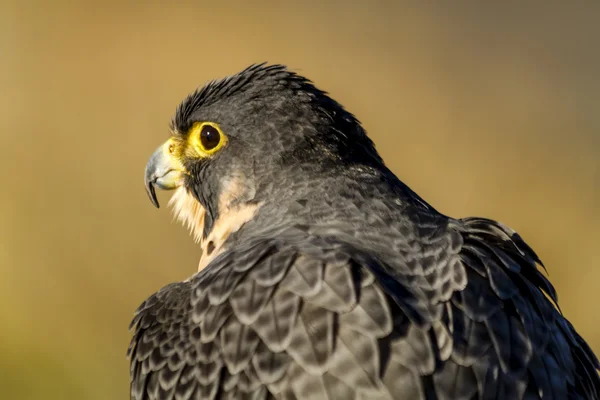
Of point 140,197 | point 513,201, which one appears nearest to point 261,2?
point 140,197

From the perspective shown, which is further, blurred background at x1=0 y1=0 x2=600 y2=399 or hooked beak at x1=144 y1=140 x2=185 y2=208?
blurred background at x1=0 y1=0 x2=600 y2=399

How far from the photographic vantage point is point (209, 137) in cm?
404

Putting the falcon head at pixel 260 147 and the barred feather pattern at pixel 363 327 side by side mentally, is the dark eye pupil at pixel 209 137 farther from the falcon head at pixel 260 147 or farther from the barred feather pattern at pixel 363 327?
the barred feather pattern at pixel 363 327

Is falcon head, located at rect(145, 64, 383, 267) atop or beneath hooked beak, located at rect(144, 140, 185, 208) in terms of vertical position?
atop

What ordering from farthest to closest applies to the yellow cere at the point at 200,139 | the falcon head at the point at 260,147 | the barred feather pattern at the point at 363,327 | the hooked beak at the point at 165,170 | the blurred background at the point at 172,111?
the blurred background at the point at 172,111
the hooked beak at the point at 165,170
the yellow cere at the point at 200,139
the falcon head at the point at 260,147
the barred feather pattern at the point at 363,327

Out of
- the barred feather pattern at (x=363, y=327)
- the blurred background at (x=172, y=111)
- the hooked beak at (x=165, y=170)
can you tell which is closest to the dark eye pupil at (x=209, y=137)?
the hooked beak at (x=165, y=170)

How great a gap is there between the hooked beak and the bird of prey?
0.71ft

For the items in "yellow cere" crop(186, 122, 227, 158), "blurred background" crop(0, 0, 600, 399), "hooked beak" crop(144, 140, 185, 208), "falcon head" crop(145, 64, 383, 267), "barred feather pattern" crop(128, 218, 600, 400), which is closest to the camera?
"barred feather pattern" crop(128, 218, 600, 400)

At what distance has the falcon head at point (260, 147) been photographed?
3.73 meters

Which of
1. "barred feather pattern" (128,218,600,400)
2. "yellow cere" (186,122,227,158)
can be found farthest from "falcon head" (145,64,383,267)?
"barred feather pattern" (128,218,600,400)

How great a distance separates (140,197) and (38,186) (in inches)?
38.5

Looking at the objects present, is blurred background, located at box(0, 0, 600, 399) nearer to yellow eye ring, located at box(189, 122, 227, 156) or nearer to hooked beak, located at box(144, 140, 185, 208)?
hooked beak, located at box(144, 140, 185, 208)

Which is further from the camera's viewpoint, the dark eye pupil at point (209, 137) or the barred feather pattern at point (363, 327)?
the dark eye pupil at point (209, 137)

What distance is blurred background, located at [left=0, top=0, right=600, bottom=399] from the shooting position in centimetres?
799
